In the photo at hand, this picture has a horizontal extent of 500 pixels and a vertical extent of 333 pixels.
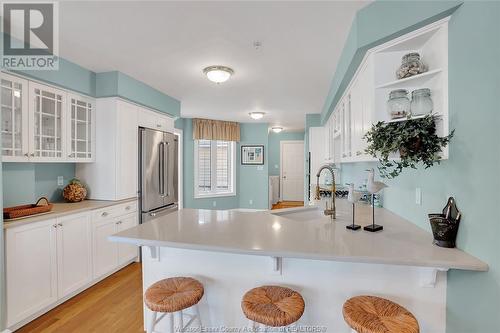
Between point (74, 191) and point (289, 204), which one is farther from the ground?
point (74, 191)

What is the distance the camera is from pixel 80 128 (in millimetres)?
3152

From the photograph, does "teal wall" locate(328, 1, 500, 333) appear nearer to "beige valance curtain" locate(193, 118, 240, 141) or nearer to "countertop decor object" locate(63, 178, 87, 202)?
"countertop decor object" locate(63, 178, 87, 202)

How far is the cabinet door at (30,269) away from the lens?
2.04m

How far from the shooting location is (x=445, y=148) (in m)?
1.36

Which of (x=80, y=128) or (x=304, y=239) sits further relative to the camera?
(x=80, y=128)

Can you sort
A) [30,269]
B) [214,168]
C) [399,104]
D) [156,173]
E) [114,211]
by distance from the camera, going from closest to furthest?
[399,104] → [30,269] → [114,211] → [156,173] → [214,168]

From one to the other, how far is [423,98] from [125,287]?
3.21 meters

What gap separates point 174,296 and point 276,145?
7607 millimetres

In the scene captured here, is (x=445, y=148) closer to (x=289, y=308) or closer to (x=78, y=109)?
(x=289, y=308)

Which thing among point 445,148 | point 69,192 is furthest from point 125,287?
point 445,148

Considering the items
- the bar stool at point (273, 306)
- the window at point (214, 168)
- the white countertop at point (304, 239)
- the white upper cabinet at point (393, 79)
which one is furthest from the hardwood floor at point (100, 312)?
the window at point (214, 168)

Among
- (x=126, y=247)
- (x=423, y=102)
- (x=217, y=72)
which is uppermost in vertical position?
(x=217, y=72)

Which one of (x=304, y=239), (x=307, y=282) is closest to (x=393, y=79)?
(x=304, y=239)

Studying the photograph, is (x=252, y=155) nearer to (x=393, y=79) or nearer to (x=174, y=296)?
(x=393, y=79)
